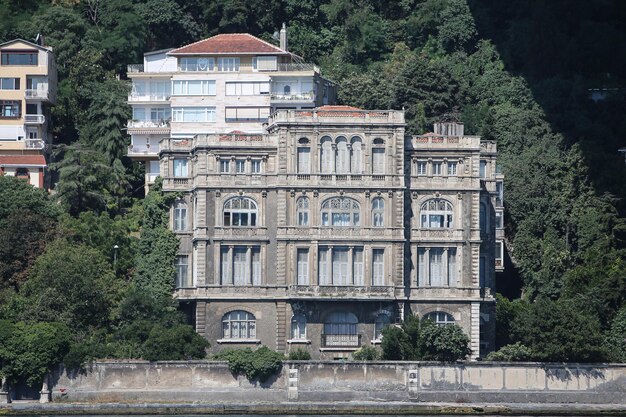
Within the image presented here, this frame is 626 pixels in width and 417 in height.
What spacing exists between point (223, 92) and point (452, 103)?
14533mm

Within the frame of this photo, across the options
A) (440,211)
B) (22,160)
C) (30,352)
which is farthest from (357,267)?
(22,160)

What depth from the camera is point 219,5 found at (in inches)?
5891

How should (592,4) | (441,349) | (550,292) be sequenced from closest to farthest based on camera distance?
(441,349) → (550,292) → (592,4)

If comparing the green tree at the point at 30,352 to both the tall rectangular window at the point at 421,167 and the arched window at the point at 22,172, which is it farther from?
the arched window at the point at 22,172

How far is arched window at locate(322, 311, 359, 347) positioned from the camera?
376 ft

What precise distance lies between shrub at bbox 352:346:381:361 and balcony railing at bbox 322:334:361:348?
1.66m

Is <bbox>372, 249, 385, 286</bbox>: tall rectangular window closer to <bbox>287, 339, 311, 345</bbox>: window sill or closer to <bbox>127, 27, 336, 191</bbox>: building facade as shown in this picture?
<bbox>287, 339, 311, 345</bbox>: window sill

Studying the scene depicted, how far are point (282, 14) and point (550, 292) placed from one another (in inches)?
1514

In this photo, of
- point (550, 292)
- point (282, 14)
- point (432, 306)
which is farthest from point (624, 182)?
point (282, 14)

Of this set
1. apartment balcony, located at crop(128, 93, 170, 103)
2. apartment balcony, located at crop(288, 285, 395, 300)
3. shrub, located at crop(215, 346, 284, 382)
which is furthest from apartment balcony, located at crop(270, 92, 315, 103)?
shrub, located at crop(215, 346, 284, 382)

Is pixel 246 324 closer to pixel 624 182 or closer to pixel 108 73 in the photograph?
pixel 624 182

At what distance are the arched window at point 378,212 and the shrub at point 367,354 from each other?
6859mm

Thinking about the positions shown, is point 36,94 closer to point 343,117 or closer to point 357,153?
point 343,117

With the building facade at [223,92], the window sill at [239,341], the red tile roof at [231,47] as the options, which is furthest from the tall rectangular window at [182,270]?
the red tile roof at [231,47]
